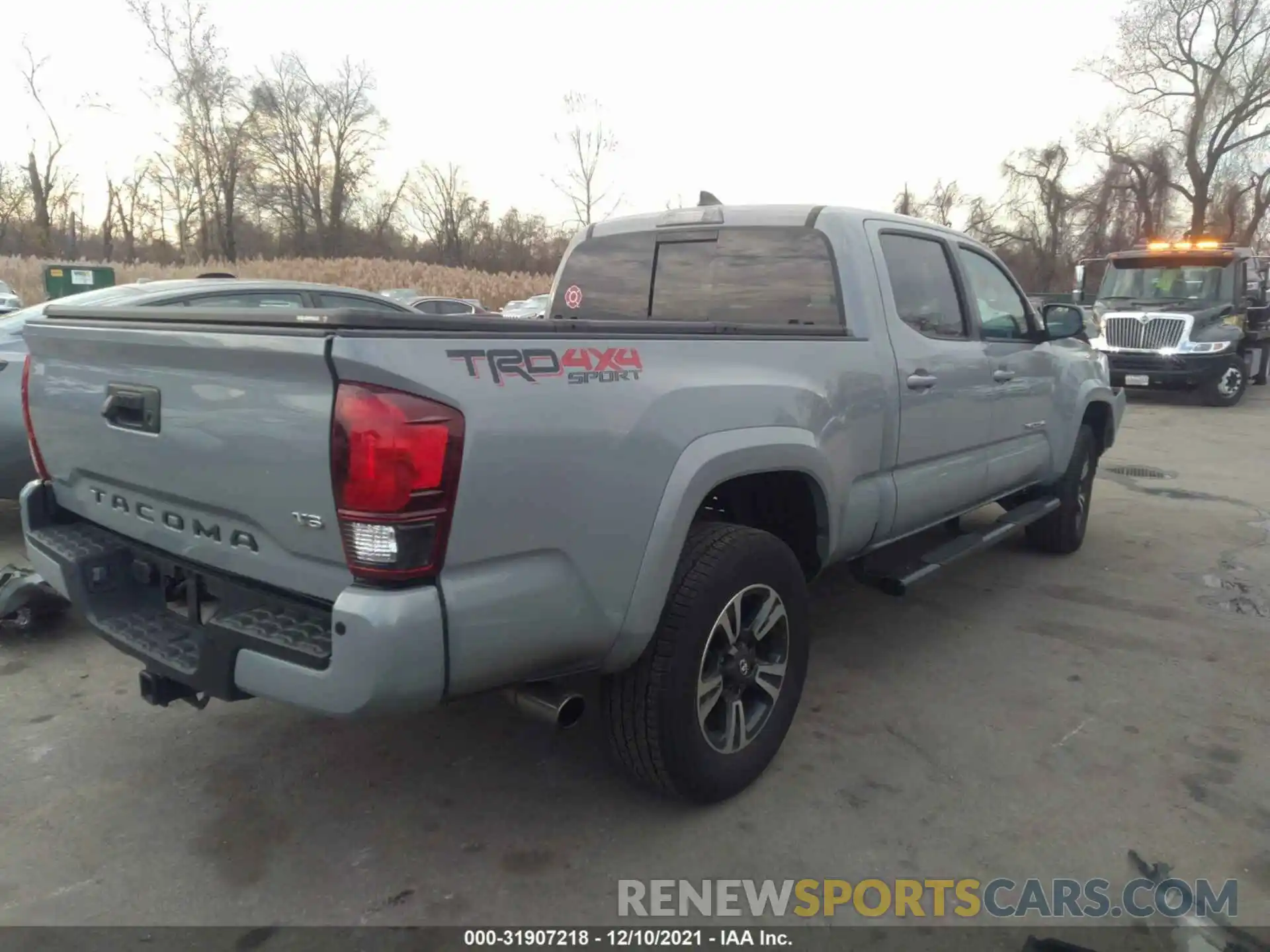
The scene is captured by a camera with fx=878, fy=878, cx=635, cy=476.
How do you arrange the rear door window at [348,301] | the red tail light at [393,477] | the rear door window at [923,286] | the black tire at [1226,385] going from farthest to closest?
1. the black tire at [1226,385]
2. the rear door window at [348,301]
3. the rear door window at [923,286]
4. the red tail light at [393,477]

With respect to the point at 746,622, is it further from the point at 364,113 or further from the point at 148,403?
the point at 364,113

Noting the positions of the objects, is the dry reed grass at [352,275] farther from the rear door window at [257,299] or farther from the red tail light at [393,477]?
the red tail light at [393,477]

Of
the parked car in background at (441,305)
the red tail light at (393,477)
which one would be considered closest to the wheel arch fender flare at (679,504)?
the red tail light at (393,477)

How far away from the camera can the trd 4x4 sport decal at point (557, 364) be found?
6.78 ft

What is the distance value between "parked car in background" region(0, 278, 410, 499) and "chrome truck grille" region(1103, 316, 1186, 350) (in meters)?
12.9

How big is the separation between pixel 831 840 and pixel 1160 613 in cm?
306

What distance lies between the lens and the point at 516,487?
2.11m

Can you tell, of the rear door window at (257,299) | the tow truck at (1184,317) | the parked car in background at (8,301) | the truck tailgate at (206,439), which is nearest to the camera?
the truck tailgate at (206,439)

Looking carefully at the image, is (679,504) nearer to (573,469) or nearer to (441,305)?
(573,469)

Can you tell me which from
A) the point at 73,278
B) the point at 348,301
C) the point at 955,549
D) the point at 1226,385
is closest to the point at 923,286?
the point at 955,549

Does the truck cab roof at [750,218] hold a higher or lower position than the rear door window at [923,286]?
higher

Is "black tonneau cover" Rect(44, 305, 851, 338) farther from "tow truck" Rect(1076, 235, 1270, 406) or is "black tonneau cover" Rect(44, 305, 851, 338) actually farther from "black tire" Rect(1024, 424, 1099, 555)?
"tow truck" Rect(1076, 235, 1270, 406)

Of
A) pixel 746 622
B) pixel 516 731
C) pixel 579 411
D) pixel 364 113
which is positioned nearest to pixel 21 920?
pixel 516 731

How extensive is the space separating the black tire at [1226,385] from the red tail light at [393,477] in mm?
15769
